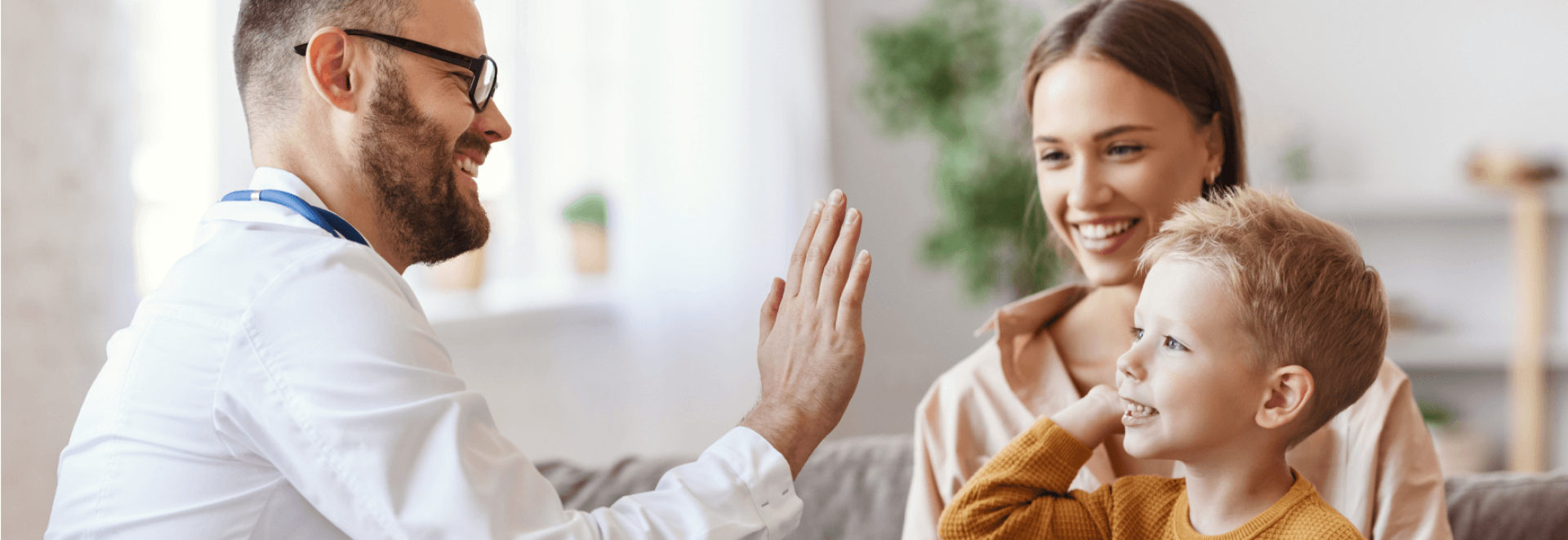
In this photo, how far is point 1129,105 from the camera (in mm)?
1378

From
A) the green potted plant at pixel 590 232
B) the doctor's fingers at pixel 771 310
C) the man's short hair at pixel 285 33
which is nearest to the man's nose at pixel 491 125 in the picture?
the man's short hair at pixel 285 33

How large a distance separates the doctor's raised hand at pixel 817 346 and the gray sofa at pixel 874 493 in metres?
0.67

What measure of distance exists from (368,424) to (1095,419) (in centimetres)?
78

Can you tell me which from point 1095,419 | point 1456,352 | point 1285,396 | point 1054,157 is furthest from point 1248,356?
point 1456,352

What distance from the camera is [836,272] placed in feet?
3.87

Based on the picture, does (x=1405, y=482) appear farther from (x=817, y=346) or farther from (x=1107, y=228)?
(x=817, y=346)

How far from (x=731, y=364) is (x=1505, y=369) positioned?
2.94 meters

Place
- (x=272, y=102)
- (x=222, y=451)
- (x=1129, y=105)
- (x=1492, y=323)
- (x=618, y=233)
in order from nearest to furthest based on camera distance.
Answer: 1. (x=222, y=451)
2. (x=272, y=102)
3. (x=1129, y=105)
4. (x=618, y=233)
5. (x=1492, y=323)

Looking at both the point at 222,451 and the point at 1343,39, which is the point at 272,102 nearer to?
the point at 222,451

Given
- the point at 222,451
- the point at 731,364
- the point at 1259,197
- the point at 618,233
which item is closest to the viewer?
the point at 222,451

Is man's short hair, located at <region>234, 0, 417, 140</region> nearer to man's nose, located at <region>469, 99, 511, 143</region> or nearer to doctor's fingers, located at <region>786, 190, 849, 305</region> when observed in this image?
man's nose, located at <region>469, 99, 511, 143</region>

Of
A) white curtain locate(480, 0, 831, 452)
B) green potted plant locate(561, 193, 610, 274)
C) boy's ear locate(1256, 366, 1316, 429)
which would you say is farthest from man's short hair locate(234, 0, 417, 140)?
green potted plant locate(561, 193, 610, 274)

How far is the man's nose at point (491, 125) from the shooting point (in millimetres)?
1370

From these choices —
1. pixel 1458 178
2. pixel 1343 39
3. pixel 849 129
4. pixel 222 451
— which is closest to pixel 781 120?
pixel 849 129
